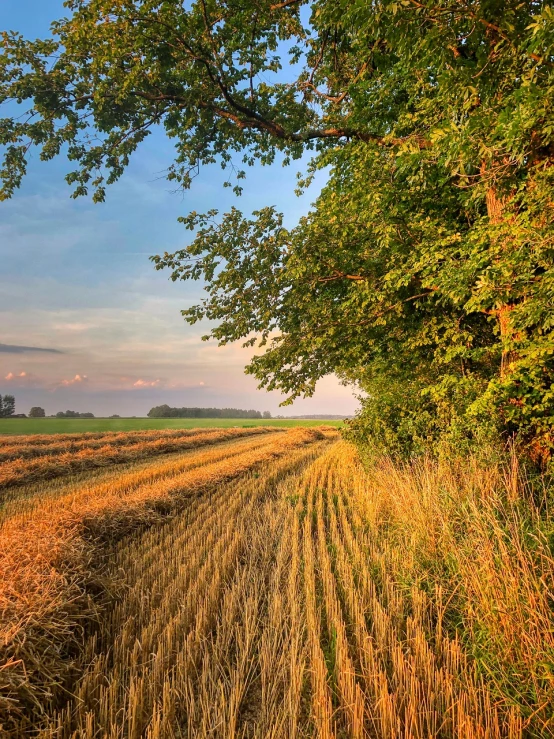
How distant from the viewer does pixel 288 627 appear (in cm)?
353

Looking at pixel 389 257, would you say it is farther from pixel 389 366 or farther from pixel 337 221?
pixel 389 366

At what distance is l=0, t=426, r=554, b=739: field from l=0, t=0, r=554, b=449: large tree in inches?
130

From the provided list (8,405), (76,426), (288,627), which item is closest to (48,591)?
(288,627)

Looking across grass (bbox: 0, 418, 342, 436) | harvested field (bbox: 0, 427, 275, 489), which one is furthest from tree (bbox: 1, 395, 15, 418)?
harvested field (bbox: 0, 427, 275, 489)

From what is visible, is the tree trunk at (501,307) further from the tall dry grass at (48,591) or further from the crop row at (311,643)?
the tall dry grass at (48,591)

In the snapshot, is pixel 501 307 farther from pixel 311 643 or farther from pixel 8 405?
pixel 8 405

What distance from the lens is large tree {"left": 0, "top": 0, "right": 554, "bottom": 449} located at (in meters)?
5.18

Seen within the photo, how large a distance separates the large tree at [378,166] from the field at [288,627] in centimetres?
330

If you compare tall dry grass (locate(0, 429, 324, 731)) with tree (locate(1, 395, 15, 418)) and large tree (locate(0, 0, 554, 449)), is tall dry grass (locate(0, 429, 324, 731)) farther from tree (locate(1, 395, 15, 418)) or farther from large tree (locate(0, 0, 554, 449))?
tree (locate(1, 395, 15, 418))

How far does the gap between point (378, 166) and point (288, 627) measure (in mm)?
8063

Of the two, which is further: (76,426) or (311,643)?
(76,426)

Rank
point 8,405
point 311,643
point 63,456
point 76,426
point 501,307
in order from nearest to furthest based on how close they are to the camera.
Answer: point 311,643
point 501,307
point 63,456
point 76,426
point 8,405

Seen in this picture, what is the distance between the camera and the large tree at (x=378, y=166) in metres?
5.18

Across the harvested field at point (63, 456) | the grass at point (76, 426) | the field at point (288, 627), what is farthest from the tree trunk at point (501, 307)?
the grass at point (76, 426)
